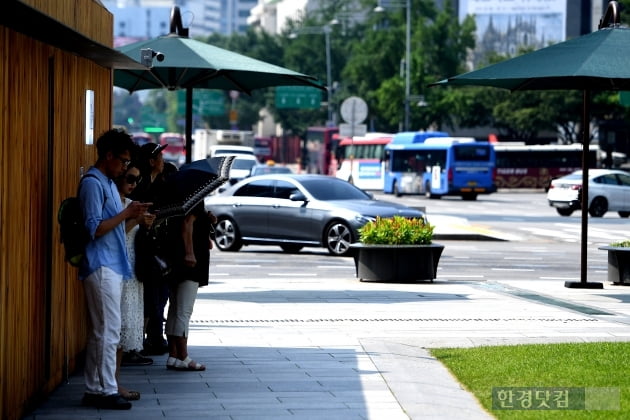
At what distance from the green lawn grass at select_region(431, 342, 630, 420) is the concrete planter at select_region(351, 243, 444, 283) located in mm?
7847

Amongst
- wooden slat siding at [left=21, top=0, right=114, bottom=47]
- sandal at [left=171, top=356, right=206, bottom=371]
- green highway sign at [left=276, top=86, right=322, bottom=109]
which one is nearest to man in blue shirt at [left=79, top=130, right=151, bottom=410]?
wooden slat siding at [left=21, top=0, right=114, bottom=47]

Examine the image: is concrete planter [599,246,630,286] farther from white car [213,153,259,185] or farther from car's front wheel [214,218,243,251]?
white car [213,153,259,185]

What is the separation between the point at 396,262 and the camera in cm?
2047

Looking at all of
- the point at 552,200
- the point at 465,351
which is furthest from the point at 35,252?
the point at 552,200

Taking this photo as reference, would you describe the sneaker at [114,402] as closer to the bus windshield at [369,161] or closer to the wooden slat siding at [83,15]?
the wooden slat siding at [83,15]

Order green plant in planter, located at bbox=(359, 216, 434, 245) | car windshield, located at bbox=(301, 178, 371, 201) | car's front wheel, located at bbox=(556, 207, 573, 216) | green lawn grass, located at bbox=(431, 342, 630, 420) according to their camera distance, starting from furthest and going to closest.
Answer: car's front wheel, located at bbox=(556, 207, 573, 216) → car windshield, located at bbox=(301, 178, 371, 201) → green plant in planter, located at bbox=(359, 216, 434, 245) → green lawn grass, located at bbox=(431, 342, 630, 420)

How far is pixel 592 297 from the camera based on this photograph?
61.2ft

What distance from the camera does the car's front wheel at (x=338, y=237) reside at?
26734 millimetres

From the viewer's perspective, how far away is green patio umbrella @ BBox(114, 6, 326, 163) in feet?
60.6

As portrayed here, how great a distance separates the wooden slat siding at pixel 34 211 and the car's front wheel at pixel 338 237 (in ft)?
50.5

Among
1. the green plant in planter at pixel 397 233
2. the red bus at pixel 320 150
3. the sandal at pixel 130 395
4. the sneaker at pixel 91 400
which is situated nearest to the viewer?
the sneaker at pixel 91 400

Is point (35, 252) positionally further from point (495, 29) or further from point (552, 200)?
point (495, 29)

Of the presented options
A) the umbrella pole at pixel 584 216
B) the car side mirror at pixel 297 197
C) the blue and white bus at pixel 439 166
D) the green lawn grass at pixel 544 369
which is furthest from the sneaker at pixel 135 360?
the blue and white bus at pixel 439 166

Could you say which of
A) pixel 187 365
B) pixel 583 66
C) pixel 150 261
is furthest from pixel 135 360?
pixel 583 66
